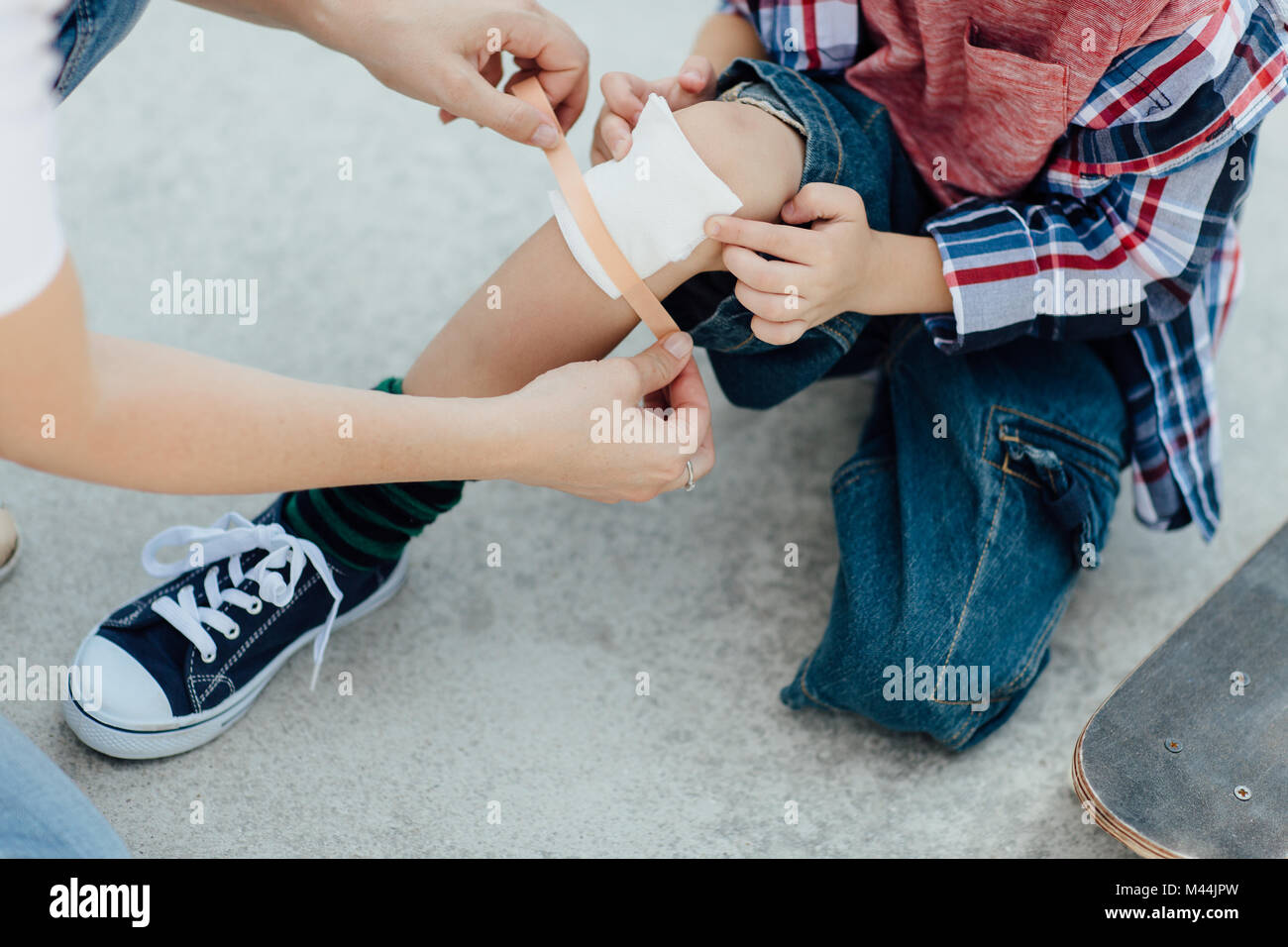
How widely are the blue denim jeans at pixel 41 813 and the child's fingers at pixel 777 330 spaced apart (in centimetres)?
54

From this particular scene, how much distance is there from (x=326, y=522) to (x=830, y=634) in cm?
41

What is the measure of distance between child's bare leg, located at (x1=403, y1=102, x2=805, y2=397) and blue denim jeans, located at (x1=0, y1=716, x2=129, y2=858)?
356 mm

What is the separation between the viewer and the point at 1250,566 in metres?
0.93

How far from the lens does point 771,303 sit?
77 centimetres

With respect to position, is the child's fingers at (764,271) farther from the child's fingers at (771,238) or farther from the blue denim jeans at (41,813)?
the blue denim jeans at (41,813)

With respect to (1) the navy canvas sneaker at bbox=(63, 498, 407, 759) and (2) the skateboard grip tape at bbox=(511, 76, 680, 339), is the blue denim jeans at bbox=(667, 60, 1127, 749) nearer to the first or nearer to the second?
(2) the skateboard grip tape at bbox=(511, 76, 680, 339)

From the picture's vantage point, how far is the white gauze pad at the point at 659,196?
76 centimetres


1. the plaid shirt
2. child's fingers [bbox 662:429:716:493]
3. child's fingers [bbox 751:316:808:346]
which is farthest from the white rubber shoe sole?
the plaid shirt

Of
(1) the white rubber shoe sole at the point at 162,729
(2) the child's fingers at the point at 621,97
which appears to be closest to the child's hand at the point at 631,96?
(2) the child's fingers at the point at 621,97

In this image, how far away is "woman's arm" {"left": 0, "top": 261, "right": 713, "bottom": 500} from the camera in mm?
598

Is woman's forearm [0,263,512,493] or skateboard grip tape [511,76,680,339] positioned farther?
skateboard grip tape [511,76,680,339]

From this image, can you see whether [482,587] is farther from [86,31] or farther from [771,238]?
[86,31]
